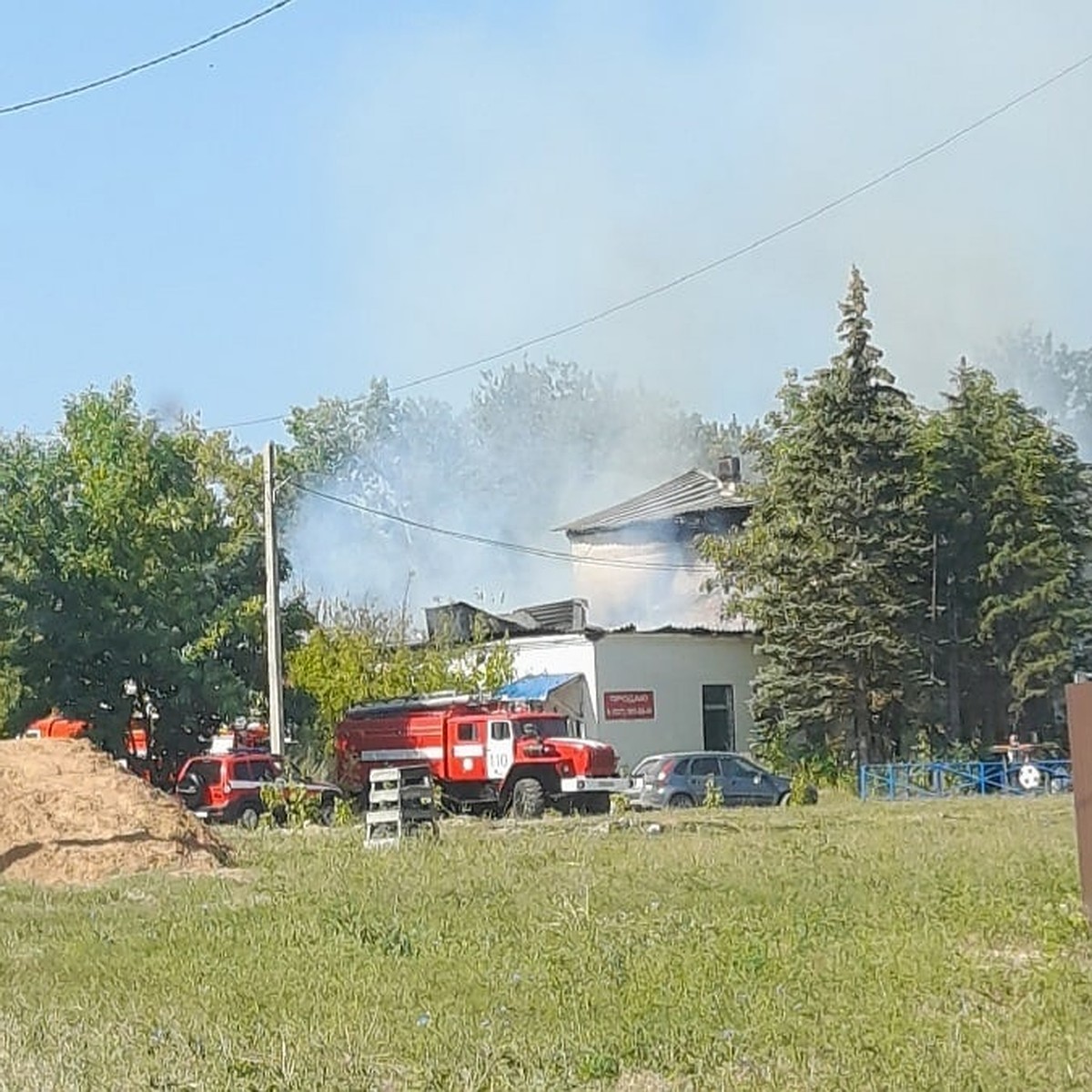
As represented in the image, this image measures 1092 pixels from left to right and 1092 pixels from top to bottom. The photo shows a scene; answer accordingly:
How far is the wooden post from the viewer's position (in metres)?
11.9

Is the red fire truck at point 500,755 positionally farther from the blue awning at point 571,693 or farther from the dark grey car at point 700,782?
the blue awning at point 571,693

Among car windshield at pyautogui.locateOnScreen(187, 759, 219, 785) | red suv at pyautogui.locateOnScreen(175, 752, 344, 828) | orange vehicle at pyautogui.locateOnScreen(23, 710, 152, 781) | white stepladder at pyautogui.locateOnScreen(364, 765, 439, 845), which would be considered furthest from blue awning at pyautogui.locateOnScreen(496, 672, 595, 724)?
white stepladder at pyautogui.locateOnScreen(364, 765, 439, 845)

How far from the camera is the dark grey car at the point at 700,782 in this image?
35281mm

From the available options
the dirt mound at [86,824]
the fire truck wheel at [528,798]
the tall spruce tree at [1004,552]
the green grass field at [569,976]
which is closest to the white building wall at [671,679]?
the tall spruce tree at [1004,552]

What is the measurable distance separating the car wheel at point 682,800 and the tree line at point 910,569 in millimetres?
7185

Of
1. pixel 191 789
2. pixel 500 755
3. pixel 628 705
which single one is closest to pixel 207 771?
pixel 191 789

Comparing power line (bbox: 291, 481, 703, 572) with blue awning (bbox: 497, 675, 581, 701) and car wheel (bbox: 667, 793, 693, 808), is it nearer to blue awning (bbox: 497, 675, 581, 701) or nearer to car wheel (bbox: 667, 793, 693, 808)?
blue awning (bbox: 497, 675, 581, 701)

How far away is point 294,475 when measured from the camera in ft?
246

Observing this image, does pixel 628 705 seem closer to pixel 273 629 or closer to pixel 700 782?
pixel 700 782

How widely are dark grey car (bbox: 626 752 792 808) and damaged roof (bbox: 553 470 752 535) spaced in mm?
18234

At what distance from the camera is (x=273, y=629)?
3297 cm

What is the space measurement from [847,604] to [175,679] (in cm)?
1569

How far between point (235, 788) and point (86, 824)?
12352mm

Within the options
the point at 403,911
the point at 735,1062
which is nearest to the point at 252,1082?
the point at 735,1062
